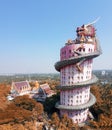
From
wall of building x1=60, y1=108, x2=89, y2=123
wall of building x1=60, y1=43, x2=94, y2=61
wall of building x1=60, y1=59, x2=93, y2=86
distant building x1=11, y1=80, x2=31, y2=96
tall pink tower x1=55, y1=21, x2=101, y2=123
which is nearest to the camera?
tall pink tower x1=55, y1=21, x2=101, y2=123

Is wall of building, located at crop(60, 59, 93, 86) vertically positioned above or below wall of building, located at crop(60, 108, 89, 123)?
above

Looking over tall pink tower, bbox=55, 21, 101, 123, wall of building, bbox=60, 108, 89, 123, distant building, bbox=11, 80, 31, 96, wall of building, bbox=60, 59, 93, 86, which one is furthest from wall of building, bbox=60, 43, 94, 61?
distant building, bbox=11, 80, 31, 96

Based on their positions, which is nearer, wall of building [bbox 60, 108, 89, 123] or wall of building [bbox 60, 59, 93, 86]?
wall of building [bbox 60, 59, 93, 86]

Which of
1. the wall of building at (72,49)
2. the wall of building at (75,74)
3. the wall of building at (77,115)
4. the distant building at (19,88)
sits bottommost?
the wall of building at (77,115)

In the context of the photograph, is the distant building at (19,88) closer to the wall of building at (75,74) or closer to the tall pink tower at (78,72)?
the tall pink tower at (78,72)

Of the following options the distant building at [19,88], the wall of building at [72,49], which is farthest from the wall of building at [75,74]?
the distant building at [19,88]

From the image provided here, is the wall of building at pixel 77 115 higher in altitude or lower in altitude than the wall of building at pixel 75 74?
lower

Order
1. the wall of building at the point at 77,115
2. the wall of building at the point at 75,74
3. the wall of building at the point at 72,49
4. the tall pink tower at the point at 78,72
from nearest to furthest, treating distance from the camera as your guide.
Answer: the tall pink tower at the point at 78,72 < the wall of building at the point at 72,49 < the wall of building at the point at 75,74 < the wall of building at the point at 77,115

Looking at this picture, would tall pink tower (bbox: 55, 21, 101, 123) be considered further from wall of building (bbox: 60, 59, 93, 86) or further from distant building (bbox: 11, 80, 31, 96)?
distant building (bbox: 11, 80, 31, 96)

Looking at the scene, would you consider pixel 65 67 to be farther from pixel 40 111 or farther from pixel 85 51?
pixel 40 111
